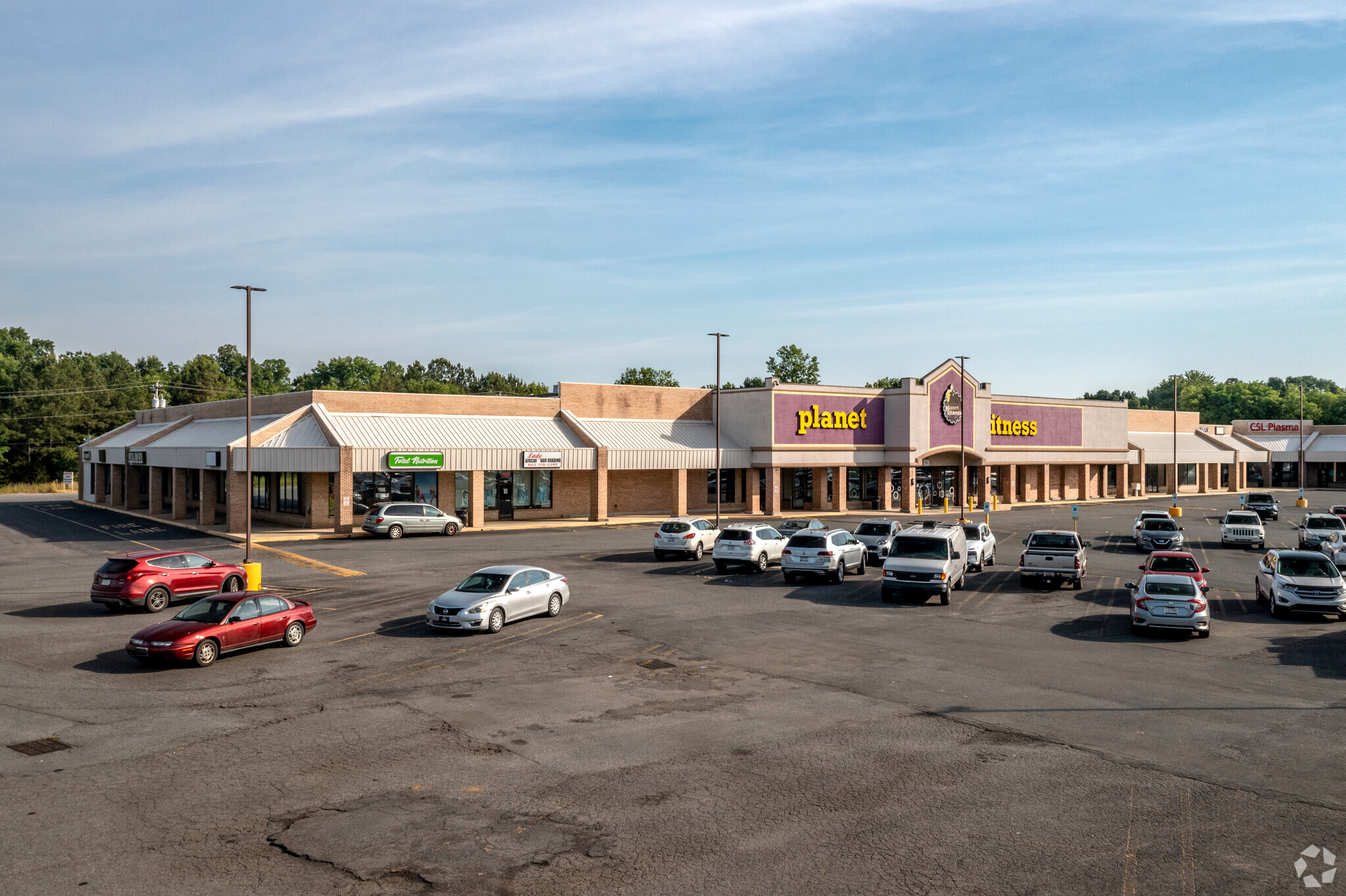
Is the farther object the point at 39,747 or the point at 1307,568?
the point at 1307,568

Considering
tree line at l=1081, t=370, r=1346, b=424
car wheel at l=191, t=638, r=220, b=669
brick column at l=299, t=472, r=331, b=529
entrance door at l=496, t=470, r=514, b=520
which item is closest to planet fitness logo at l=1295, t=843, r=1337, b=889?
car wheel at l=191, t=638, r=220, b=669

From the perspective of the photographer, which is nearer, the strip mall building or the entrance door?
the strip mall building

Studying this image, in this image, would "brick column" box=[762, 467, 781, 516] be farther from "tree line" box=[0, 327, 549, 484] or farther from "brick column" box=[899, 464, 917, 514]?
"tree line" box=[0, 327, 549, 484]

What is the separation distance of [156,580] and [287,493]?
27772mm

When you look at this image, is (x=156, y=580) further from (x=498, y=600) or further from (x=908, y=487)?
(x=908, y=487)

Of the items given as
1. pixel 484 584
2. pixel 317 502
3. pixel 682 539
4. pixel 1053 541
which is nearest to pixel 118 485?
pixel 317 502

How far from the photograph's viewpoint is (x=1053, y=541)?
102 feet

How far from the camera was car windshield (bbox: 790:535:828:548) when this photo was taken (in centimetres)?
3098

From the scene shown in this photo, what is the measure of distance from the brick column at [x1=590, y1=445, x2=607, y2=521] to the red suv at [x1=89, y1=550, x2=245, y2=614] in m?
28.5

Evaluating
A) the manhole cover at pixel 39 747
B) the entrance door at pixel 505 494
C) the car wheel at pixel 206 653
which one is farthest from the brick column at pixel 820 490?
the manhole cover at pixel 39 747

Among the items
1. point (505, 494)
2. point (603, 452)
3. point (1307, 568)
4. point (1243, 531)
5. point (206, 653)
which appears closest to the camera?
point (206, 653)

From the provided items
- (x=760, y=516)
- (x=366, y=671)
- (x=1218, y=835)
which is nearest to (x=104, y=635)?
(x=366, y=671)

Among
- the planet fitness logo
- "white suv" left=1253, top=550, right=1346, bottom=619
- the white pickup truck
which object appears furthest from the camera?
the white pickup truck

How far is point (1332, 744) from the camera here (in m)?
13.7
